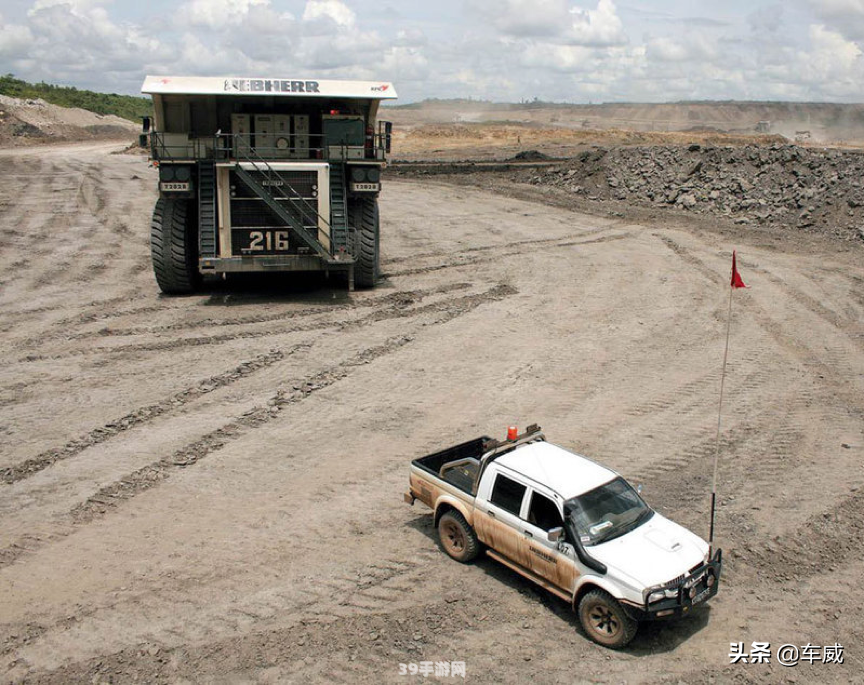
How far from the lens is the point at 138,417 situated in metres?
11.1

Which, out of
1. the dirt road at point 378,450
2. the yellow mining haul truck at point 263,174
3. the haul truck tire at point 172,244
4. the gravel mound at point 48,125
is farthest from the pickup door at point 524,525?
the gravel mound at point 48,125

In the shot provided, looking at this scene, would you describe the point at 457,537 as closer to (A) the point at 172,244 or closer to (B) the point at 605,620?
(B) the point at 605,620

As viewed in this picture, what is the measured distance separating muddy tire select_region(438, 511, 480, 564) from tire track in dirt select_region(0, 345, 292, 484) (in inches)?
198

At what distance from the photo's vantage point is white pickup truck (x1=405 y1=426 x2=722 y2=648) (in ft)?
21.5

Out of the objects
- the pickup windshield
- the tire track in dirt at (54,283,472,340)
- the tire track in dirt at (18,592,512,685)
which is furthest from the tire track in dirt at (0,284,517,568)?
the pickup windshield

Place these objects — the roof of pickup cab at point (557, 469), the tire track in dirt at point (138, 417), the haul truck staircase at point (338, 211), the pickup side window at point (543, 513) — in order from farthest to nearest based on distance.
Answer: the haul truck staircase at point (338, 211) < the tire track in dirt at point (138, 417) < the roof of pickup cab at point (557, 469) < the pickup side window at point (543, 513)

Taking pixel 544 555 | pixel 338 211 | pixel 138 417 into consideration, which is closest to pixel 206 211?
pixel 338 211

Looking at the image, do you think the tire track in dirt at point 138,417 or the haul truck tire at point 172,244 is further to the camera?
the haul truck tire at point 172,244

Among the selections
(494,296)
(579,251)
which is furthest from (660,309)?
(579,251)

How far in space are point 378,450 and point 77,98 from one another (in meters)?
87.5

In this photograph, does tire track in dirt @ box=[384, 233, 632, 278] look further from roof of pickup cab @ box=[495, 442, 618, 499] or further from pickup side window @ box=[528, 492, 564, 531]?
pickup side window @ box=[528, 492, 564, 531]

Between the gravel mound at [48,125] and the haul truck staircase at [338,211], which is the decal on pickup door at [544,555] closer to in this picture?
the haul truck staircase at [338,211]

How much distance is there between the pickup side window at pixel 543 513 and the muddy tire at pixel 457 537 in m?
0.78

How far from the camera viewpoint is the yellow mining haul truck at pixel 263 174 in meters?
15.8
